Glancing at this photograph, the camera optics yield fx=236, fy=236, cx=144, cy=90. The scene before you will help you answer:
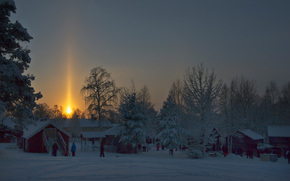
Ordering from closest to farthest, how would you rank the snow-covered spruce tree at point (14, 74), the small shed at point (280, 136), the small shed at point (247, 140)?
the snow-covered spruce tree at point (14, 74)
the small shed at point (247, 140)
the small shed at point (280, 136)

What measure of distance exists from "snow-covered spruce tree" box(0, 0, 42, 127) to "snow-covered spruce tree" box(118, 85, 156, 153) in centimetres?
1736

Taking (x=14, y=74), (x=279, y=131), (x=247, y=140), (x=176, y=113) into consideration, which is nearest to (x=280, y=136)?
(x=279, y=131)

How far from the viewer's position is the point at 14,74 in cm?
1473

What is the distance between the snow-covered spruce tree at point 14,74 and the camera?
48.4 ft

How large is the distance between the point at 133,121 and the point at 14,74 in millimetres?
19687

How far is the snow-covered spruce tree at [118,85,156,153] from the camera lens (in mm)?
32188

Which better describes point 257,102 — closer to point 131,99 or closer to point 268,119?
point 268,119

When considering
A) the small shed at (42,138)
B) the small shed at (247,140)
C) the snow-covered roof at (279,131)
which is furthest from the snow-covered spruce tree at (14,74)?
the snow-covered roof at (279,131)

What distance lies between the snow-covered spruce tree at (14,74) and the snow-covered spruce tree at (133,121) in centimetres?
1736

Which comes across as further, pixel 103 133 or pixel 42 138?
pixel 103 133

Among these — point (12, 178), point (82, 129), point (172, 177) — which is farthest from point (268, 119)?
point (12, 178)

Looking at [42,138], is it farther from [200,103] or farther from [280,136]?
[280,136]

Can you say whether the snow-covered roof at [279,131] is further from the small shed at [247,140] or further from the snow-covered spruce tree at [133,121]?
the snow-covered spruce tree at [133,121]


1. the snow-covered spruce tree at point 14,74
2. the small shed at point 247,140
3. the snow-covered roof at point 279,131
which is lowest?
the small shed at point 247,140
